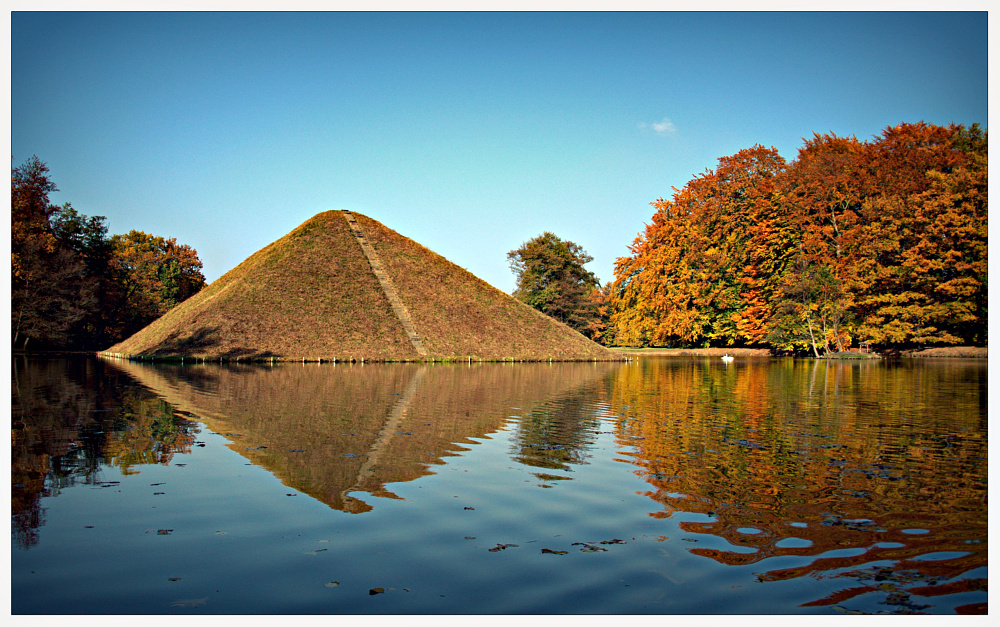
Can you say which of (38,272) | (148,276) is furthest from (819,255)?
(148,276)

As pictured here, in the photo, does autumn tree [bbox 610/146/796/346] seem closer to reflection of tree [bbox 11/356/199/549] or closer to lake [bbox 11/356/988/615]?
lake [bbox 11/356/988/615]

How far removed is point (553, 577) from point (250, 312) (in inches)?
2055

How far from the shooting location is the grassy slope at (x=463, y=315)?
5306 cm

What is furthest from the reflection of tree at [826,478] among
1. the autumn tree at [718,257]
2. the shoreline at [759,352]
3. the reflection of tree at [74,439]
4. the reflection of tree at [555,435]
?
the autumn tree at [718,257]

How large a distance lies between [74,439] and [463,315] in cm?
4654

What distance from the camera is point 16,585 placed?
5.03 metres

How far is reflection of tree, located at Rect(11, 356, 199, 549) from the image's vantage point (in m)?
7.73

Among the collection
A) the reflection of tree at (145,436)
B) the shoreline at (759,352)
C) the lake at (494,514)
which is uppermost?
the shoreline at (759,352)

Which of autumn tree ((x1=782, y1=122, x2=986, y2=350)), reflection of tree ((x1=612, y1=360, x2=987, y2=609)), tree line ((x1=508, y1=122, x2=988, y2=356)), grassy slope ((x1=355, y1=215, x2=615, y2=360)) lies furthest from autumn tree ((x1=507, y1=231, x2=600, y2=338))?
reflection of tree ((x1=612, y1=360, x2=987, y2=609))

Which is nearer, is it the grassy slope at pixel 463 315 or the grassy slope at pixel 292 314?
the grassy slope at pixel 292 314

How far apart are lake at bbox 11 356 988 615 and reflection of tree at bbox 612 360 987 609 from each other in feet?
0.14

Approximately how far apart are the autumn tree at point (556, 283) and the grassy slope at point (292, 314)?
76.9 ft

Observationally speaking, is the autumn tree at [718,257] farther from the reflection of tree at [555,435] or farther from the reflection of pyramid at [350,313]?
the reflection of tree at [555,435]
